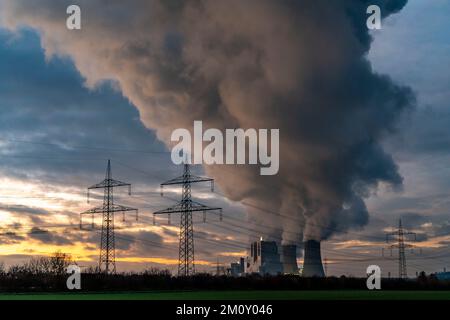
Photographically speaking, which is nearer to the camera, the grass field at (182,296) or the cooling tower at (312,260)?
Answer: the grass field at (182,296)

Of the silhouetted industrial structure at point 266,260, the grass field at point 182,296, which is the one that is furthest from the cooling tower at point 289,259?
the grass field at point 182,296

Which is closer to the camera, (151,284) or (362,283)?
(151,284)

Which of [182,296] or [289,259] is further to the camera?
[289,259]

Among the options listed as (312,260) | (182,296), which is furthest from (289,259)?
(182,296)

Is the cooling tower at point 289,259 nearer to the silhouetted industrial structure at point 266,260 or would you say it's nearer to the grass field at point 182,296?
→ the silhouetted industrial structure at point 266,260

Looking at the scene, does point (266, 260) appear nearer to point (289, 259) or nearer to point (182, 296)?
point (289, 259)
